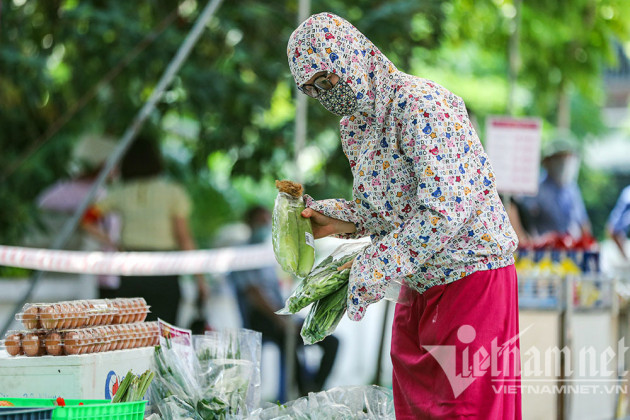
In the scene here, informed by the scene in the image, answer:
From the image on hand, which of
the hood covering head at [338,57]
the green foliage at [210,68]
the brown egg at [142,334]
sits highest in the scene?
the green foliage at [210,68]

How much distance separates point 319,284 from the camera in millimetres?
3023

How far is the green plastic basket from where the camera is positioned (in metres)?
2.52

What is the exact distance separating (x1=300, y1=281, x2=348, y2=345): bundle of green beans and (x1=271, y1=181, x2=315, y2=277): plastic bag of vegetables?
0.17 m

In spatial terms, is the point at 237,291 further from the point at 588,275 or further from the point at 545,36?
the point at 545,36

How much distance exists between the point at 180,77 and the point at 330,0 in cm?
142

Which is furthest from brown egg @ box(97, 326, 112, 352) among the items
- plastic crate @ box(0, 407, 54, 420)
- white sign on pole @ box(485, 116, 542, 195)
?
white sign on pole @ box(485, 116, 542, 195)

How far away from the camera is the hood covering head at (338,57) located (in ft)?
9.11

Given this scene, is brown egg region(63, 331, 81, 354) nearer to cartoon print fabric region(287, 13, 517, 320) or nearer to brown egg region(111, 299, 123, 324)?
brown egg region(111, 299, 123, 324)

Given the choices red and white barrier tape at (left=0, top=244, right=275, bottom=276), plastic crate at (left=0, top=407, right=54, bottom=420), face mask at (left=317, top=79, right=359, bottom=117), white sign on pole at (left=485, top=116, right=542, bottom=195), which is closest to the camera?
plastic crate at (left=0, top=407, right=54, bottom=420)

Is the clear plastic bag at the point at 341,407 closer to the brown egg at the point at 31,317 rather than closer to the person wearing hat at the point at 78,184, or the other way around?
the brown egg at the point at 31,317

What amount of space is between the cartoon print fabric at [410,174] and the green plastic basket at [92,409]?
0.69 meters

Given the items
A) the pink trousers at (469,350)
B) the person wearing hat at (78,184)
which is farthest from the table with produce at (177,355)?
the person wearing hat at (78,184)

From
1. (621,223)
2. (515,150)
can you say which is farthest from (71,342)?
(621,223)

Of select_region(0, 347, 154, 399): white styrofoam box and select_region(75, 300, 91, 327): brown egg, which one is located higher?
select_region(75, 300, 91, 327): brown egg
